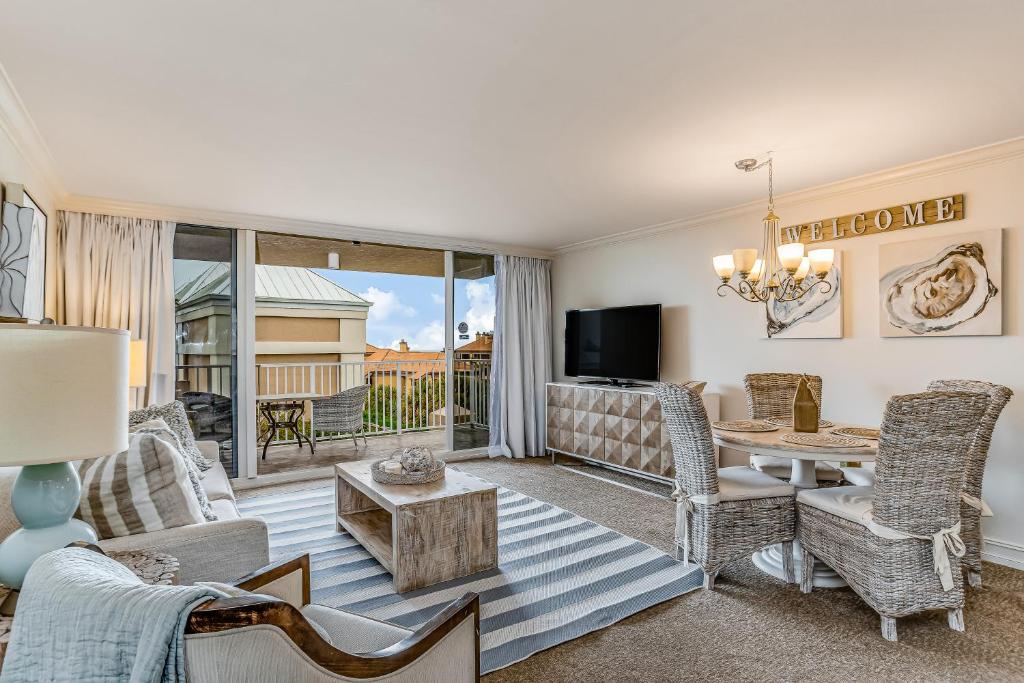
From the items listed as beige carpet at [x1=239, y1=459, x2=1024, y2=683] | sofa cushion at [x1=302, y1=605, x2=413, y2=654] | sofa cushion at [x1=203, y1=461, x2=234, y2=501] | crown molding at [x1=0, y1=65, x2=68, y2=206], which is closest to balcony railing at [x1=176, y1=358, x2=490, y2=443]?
sofa cushion at [x1=203, y1=461, x2=234, y2=501]

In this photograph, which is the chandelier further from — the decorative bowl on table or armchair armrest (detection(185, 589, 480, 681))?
armchair armrest (detection(185, 589, 480, 681))

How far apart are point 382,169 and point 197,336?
246 cm

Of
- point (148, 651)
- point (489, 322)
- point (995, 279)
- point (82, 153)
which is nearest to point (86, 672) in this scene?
point (148, 651)

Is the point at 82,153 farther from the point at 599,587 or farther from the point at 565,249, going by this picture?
the point at 565,249

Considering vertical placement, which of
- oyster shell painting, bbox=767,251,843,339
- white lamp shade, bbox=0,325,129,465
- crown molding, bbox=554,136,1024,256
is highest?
crown molding, bbox=554,136,1024,256

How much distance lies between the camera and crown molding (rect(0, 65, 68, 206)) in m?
2.36

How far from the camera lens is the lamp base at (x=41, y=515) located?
1.31 m

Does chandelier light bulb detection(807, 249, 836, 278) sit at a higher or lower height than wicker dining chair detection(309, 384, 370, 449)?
higher

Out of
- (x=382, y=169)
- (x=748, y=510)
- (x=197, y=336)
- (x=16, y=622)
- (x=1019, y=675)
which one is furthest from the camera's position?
(x=197, y=336)

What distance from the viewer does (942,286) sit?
326 cm

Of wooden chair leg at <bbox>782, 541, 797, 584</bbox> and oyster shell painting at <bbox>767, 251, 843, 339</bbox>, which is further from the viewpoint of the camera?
oyster shell painting at <bbox>767, 251, 843, 339</bbox>

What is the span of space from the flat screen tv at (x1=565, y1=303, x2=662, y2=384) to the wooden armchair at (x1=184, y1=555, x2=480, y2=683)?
3.85 m

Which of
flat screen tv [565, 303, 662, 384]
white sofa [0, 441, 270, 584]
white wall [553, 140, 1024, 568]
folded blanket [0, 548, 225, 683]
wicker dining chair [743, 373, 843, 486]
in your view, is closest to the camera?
folded blanket [0, 548, 225, 683]

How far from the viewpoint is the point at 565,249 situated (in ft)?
20.0
